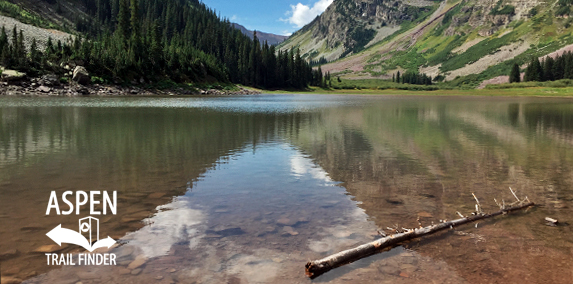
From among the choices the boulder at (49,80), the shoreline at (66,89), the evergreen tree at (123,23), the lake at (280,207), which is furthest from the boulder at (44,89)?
the lake at (280,207)

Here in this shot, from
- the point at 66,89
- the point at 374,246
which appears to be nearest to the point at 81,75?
the point at 66,89

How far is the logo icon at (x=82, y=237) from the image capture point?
27.8 ft

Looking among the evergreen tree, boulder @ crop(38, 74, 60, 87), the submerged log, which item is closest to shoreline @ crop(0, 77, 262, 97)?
boulder @ crop(38, 74, 60, 87)

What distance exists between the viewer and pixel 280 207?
1142 cm

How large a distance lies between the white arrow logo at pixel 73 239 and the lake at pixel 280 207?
23 centimetres

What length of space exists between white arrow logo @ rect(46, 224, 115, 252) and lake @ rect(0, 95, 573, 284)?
0.23 meters

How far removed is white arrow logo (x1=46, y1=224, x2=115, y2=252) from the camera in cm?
842

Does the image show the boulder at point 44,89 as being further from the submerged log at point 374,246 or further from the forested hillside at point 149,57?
the submerged log at point 374,246

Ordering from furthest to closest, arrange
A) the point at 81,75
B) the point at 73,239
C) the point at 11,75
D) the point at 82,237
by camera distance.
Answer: the point at 81,75, the point at 11,75, the point at 82,237, the point at 73,239

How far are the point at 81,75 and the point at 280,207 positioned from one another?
11182 centimetres

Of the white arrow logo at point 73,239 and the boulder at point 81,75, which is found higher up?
the boulder at point 81,75

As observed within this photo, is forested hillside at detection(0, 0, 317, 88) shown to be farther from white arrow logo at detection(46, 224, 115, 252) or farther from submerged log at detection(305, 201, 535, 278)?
submerged log at detection(305, 201, 535, 278)

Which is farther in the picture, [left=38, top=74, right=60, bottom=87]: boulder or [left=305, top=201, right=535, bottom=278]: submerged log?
[left=38, top=74, right=60, bottom=87]: boulder

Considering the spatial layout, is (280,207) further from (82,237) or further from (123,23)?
(123,23)
